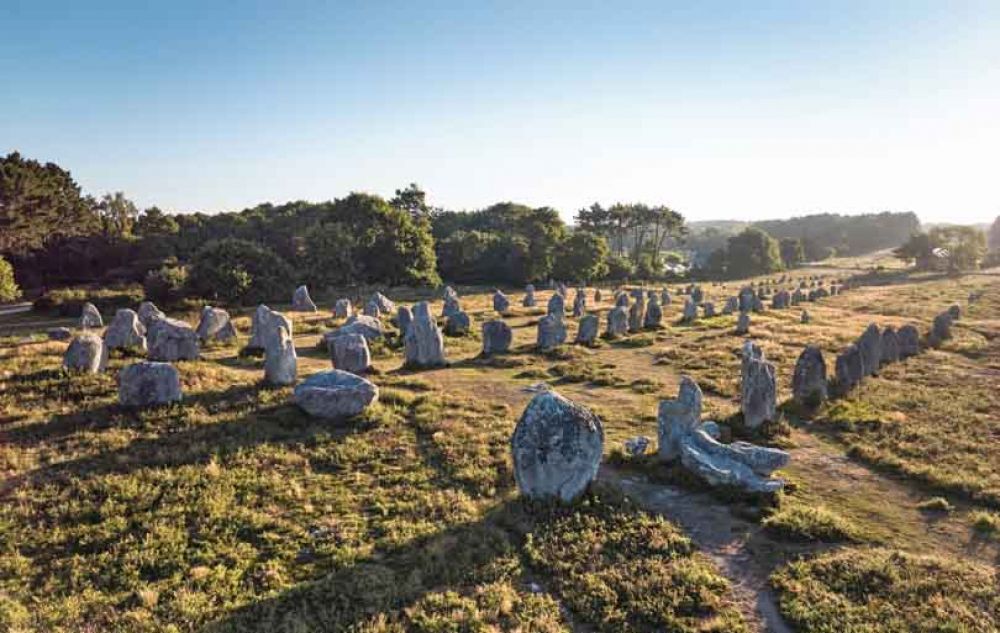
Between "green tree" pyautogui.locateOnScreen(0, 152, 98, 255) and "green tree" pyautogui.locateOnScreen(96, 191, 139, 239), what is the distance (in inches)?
440

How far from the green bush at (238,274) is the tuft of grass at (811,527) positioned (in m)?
45.5

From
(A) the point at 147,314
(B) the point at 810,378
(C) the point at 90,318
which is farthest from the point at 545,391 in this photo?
(C) the point at 90,318

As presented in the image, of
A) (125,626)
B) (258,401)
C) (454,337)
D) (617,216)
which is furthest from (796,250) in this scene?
(125,626)

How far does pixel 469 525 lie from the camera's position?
496 inches

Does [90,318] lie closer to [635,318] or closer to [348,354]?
[348,354]

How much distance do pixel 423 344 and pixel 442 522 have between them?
52.1ft

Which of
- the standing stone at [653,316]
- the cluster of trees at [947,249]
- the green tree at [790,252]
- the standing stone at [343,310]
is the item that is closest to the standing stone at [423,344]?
the standing stone at [343,310]

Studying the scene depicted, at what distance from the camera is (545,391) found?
1416cm

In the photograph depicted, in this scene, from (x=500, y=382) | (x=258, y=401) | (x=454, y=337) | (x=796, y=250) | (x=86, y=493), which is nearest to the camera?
(x=86, y=493)

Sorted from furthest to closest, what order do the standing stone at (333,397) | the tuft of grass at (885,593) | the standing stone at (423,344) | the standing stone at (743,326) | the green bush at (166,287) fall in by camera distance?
the green bush at (166,287) < the standing stone at (743,326) < the standing stone at (423,344) < the standing stone at (333,397) < the tuft of grass at (885,593)

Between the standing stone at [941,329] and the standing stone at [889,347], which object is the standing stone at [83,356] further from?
the standing stone at [941,329]

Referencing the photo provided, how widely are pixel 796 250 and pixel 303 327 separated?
121m

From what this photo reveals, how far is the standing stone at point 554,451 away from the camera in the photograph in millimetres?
13391

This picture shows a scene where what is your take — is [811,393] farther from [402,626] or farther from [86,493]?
[86,493]
